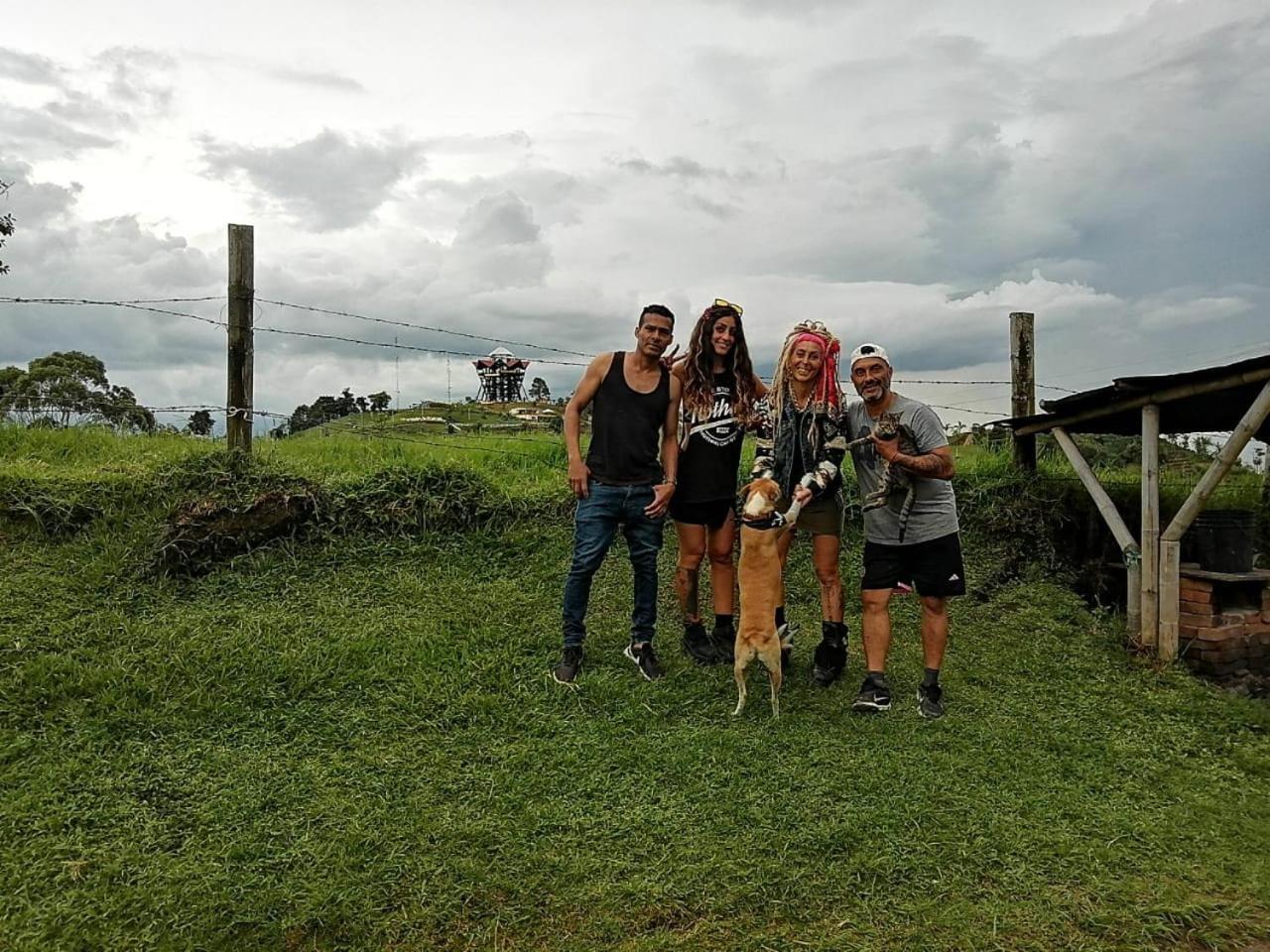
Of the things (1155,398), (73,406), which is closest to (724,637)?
(1155,398)

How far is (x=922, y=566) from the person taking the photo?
4289mm

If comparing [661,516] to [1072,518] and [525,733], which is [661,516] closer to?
[525,733]

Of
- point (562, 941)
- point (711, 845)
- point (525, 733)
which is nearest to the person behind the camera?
point (562, 941)

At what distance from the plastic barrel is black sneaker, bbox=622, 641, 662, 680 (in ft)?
14.3

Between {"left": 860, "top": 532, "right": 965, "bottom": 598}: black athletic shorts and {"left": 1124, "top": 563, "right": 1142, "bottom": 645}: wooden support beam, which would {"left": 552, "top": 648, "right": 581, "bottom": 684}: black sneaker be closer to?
{"left": 860, "top": 532, "right": 965, "bottom": 598}: black athletic shorts

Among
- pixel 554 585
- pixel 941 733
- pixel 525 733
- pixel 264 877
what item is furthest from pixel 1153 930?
pixel 554 585

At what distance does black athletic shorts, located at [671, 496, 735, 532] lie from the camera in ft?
15.1

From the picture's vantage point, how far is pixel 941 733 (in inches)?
164

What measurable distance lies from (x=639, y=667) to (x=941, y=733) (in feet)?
5.10

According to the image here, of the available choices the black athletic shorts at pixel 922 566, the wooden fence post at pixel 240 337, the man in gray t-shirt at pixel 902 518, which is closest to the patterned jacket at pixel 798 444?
the man in gray t-shirt at pixel 902 518

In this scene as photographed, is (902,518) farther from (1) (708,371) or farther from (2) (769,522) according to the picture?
(1) (708,371)

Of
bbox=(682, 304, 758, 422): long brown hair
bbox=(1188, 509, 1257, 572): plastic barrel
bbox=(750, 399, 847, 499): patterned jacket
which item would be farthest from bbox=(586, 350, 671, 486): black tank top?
bbox=(1188, 509, 1257, 572): plastic barrel

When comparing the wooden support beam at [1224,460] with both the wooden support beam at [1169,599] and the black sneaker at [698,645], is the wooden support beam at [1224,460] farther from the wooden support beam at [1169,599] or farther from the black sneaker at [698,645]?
the black sneaker at [698,645]

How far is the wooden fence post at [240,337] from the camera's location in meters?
6.42
